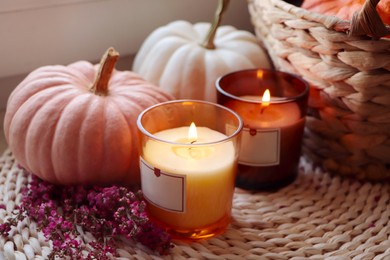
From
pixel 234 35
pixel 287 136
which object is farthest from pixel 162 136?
pixel 234 35

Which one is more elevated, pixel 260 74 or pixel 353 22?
pixel 353 22

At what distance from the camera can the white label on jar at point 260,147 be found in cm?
83

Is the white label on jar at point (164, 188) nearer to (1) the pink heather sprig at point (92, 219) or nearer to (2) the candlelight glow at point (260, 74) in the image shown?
(1) the pink heather sprig at point (92, 219)

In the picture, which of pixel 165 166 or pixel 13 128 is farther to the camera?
pixel 13 128

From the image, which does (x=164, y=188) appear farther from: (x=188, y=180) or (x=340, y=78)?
(x=340, y=78)

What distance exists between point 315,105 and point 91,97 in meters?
0.33

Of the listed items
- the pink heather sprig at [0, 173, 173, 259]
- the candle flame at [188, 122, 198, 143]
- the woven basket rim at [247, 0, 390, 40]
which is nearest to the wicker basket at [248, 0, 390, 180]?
the woven basket rim at [247, 0, 390, 40]

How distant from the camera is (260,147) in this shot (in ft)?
2.74

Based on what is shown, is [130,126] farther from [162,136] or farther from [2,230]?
[2,230]

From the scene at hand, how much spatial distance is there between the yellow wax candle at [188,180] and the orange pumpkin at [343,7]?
0.26 metres

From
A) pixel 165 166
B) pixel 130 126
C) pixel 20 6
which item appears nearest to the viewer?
pixel 165 166

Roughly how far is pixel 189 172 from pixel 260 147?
6.3 inches

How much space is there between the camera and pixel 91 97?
0.83m

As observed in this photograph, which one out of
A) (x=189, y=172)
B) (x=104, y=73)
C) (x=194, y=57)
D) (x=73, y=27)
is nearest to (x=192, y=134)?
(x=189, y=172)
